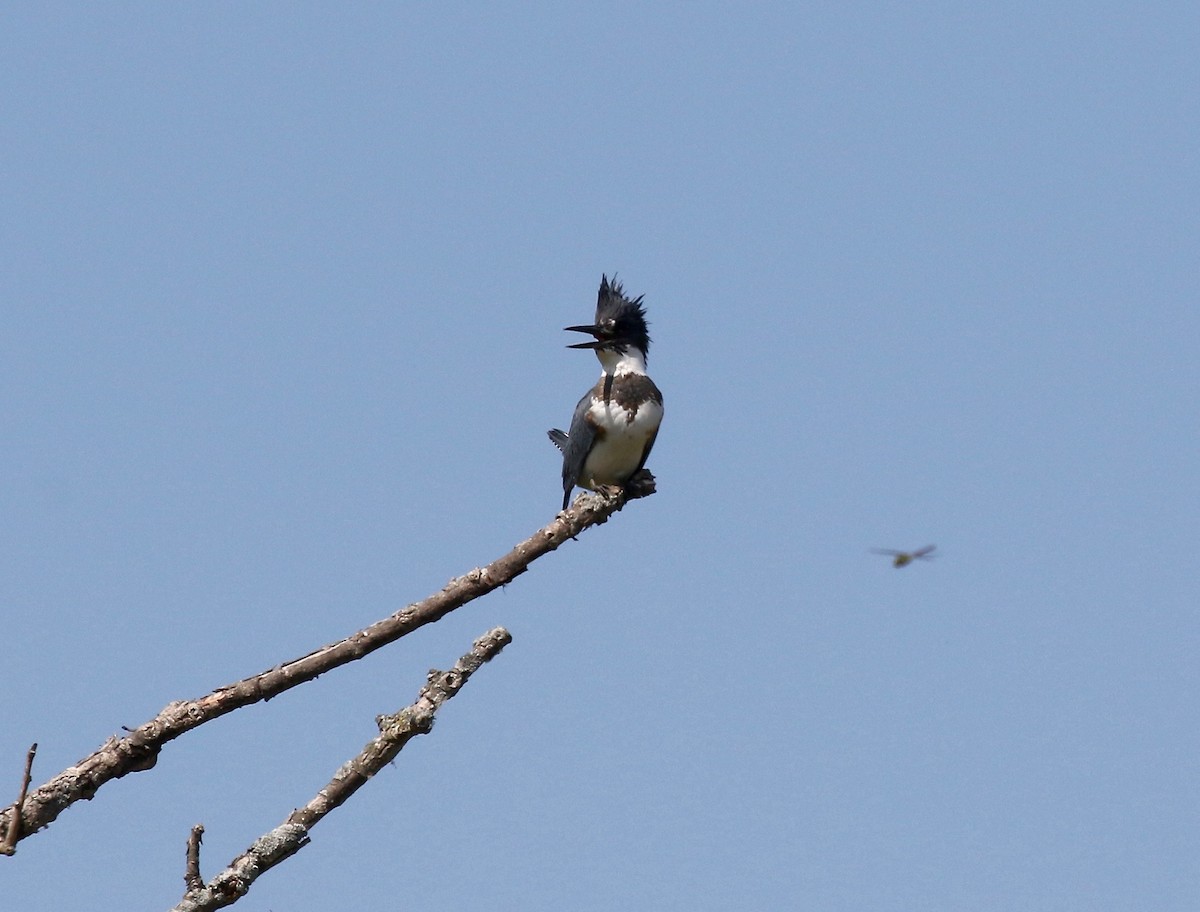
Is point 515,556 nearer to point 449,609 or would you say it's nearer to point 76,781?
point 449,609

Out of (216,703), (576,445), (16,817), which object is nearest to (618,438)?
(576,445)

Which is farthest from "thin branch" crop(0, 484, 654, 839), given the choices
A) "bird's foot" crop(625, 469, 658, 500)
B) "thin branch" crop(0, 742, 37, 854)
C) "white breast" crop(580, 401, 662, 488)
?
"white breast" crop(580, 401, 662, 488)

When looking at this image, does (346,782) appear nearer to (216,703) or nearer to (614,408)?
(216,703)

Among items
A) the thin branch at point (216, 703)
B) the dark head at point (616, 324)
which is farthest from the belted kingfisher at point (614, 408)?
the thin branch at point (216, 703)

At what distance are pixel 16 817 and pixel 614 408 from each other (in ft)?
25.3

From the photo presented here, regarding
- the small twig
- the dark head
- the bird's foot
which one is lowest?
the small twig

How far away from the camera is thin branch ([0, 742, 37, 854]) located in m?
4.55

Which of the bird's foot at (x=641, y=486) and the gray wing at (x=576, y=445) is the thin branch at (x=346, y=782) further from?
the gray wing at (x=576, y=445)

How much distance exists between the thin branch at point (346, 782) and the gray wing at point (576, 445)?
6713 mm

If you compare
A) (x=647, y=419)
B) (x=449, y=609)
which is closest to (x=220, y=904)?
(x=449, y=609)

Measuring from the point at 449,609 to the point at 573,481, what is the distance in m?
6.75

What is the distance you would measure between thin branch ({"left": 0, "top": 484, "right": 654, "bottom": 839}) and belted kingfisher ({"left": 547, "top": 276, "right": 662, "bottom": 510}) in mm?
5920

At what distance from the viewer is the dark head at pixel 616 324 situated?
1264cm

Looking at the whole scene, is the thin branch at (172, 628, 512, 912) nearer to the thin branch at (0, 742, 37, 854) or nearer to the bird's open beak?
the thin branch at (0, 742, 37, 854)
